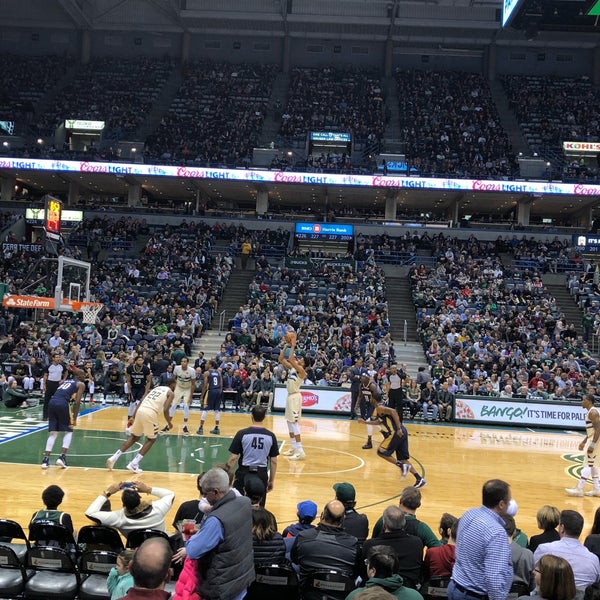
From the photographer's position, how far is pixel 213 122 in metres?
45.5

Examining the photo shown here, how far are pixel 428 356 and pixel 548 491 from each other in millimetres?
14254

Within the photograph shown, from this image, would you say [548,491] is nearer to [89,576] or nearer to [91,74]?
[89,576]

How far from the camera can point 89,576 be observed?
562 cm

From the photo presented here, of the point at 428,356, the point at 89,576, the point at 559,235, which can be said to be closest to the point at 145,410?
the point at 89,576

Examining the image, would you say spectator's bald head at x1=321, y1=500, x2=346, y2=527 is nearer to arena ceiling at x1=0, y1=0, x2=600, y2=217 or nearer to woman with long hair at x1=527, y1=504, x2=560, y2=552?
woman with long hair at x1=527, y1=504, x2=560, y2=552

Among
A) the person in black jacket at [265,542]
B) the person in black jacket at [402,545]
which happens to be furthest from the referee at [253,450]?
the person in black jacket at [402,545]

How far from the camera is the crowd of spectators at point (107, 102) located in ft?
148

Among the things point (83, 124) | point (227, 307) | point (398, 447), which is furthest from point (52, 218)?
point (83, 124)

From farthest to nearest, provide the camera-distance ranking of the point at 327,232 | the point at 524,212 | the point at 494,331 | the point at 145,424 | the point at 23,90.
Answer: the point at 23,90 → the point at 524,212 → the point at 327,232 → the point at 494,331 → the point at 145,424

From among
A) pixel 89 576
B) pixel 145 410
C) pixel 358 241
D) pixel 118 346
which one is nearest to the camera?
pixel 89 576

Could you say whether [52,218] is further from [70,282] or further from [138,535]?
[138,535]

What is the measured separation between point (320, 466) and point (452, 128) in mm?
36705

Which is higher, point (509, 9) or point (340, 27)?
point (340, 27)

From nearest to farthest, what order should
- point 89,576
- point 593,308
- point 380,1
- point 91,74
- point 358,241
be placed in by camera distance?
1. point 89,576
2. point 593,308
3. point 358,241
4. point 380,1
5. point 91,74
